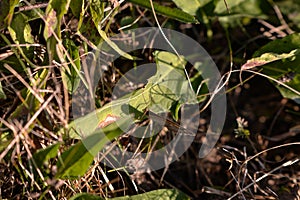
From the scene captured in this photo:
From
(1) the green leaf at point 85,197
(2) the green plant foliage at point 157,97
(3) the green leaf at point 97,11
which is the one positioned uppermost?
(3) the green leaf at point 97,11

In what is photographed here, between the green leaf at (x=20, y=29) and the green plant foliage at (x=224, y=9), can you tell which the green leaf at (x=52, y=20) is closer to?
the green leaf at (x=20, y=29)

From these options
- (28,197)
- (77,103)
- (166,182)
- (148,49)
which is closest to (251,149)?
(166,182)

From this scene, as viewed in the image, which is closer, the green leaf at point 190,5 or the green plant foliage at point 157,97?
the green plant foliage at point 157,97

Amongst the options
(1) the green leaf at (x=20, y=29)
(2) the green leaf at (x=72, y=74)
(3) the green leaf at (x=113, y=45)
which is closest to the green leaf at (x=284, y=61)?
(3) the green leaf at (x=113, y=45)

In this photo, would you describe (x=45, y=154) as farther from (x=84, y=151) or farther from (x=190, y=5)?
(x=190, y=5)

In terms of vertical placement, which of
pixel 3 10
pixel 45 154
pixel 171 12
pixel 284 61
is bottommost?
pixel 284 61

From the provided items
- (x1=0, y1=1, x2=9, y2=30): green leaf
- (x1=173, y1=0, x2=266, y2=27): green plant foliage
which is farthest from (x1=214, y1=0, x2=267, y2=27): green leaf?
(x1=0, y1=1, x2=9, y2=30): green leaf

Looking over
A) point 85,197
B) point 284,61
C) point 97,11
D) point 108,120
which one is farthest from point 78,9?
point 284,61

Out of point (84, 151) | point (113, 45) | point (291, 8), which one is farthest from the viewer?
point (291, 8)
